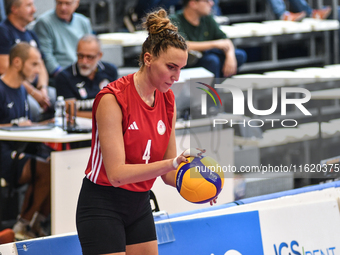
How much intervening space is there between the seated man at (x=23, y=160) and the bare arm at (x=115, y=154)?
231 centimetres

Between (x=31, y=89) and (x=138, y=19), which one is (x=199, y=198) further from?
(x=138, y=19)

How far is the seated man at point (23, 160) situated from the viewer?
4.01 meters

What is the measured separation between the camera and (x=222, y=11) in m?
8.27

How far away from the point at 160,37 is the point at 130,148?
0.45 metres

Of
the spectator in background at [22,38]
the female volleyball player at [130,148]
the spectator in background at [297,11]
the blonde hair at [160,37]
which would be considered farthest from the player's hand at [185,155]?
the spectator in background at [297,11]

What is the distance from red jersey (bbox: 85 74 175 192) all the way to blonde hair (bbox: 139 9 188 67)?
160 mm

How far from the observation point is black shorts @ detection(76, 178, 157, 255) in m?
1.92

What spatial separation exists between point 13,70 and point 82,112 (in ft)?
Answer: 2.29

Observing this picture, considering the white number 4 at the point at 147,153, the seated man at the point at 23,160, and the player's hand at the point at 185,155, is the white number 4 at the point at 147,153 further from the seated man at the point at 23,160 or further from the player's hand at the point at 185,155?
the seated man at the point at 23,160

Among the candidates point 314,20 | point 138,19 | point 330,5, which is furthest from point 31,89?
point 330,5

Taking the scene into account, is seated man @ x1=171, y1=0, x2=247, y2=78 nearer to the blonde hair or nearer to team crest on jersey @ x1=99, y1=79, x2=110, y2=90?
team crest on jersey @ x1=99, y1=79, x2=110, y2=90

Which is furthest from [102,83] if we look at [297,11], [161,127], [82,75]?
[297,11]

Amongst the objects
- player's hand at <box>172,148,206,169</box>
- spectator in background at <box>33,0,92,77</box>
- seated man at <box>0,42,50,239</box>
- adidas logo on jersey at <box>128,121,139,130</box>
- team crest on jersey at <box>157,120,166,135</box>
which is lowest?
seated man at <box>0,42,50,239</box>

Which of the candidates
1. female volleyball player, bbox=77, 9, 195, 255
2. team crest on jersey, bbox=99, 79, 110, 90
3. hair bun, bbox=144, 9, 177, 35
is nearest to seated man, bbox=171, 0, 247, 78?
team crest on jersey, bbox=99, 79, 110, 90
